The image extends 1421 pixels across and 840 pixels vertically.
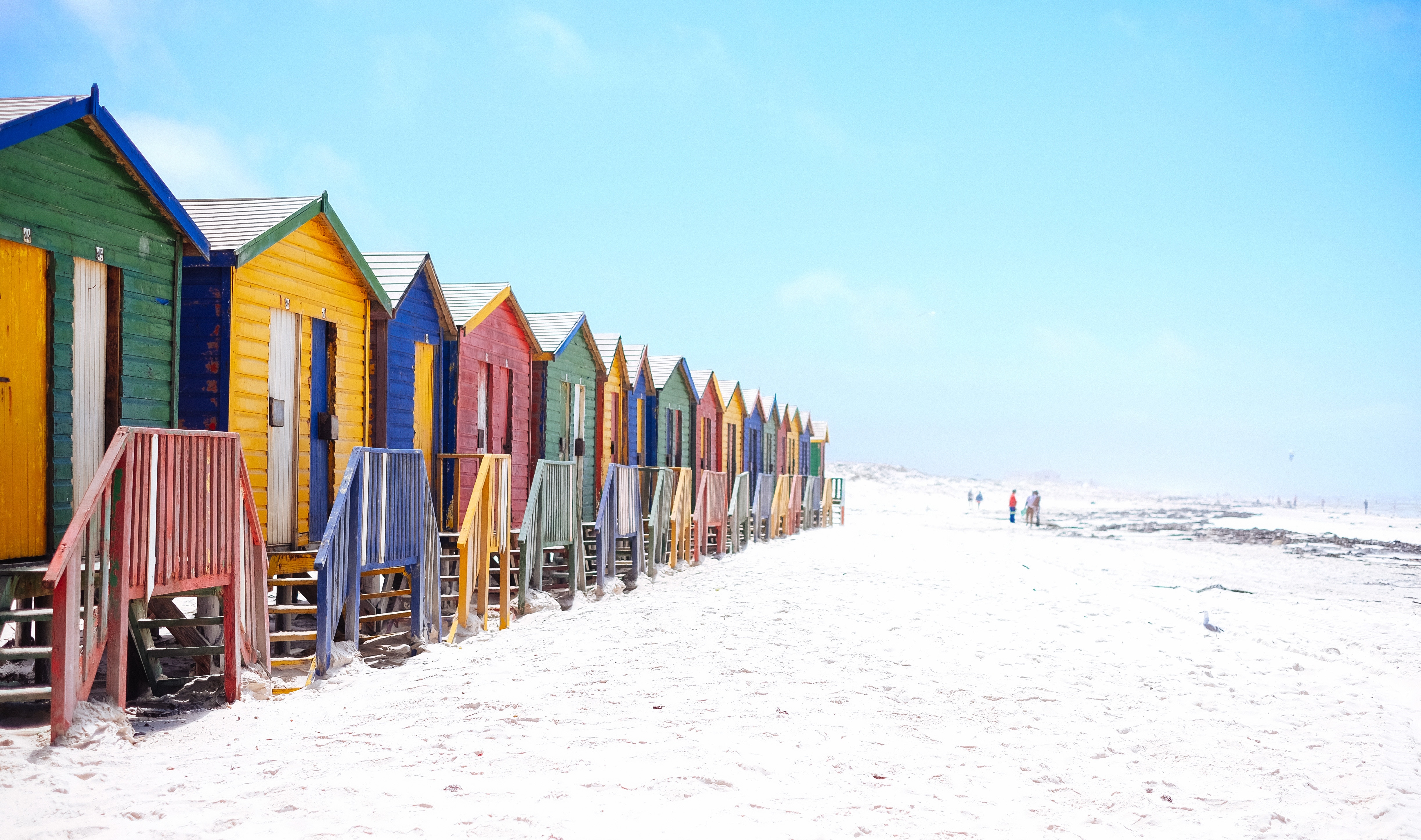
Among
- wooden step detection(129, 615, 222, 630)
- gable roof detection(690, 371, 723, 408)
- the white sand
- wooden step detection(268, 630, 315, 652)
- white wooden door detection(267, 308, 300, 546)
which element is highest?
gable roof detection(690, 371, 723, 408)

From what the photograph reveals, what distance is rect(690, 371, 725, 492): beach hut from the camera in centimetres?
2542

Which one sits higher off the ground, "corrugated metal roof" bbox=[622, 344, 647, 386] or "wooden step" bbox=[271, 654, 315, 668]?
"corrugated metal roof" bbox=[622, 344, 647, 386]

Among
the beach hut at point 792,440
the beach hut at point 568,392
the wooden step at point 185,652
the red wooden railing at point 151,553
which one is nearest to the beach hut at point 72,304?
the red wooden railing at point 151,553

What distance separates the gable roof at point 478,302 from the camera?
13469mm

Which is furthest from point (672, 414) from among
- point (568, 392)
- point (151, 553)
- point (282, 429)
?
point (151, 553)

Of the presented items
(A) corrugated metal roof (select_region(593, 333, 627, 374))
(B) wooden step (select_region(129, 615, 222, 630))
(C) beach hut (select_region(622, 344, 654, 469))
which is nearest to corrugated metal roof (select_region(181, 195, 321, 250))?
(B) wooden step (select_region(129, 615, 222, 630))

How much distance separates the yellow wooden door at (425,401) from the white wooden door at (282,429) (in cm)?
264

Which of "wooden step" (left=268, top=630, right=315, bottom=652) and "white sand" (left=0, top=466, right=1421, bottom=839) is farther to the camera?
"wooden step" (left=268, top=630, right=315, bottom=652)

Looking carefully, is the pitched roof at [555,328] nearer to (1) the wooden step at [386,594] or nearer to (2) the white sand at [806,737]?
(2) the white sand at [806,737]

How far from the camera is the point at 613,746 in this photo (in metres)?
5.64

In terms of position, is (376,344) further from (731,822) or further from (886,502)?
(886,502)

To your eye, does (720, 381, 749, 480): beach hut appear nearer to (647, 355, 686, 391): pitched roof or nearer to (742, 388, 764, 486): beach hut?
(742, 388, 764, 486): beach hut

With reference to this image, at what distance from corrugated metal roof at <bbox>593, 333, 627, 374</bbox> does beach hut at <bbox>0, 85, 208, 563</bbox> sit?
1081 cm

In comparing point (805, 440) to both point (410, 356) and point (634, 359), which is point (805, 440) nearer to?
point (634, 359)
